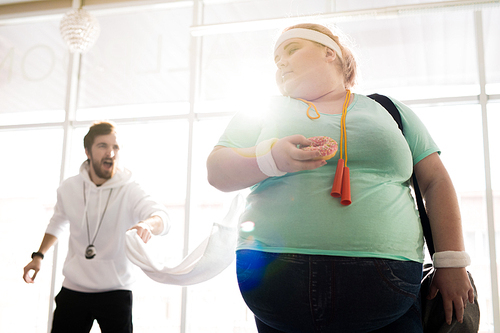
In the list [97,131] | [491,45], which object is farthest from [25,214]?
[491,45]

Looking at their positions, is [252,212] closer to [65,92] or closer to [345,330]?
[345,330]

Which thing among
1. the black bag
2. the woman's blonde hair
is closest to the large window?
the woman's blonde hair

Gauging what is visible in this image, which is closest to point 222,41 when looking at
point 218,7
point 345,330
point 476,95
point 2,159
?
point 218,7

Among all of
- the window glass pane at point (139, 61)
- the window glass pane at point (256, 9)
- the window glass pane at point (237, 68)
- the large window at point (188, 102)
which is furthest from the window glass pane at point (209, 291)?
the window glass pane at point (256, 9)

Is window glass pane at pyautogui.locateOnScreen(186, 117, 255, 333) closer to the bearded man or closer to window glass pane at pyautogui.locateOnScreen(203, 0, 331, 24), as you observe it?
window glass pane at pyautogui.locateOnScreen(203, 0, 331, 24)

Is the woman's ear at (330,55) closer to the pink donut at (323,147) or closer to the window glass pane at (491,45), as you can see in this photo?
the pink donut at (323,147)

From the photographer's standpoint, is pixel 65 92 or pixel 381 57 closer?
pixel 381 57

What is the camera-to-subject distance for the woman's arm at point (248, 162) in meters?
0.82

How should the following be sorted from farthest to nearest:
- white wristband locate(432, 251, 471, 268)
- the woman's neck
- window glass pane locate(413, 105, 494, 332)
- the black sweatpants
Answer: window glass pane locate(413, 105, 494, 332) < the black sweatpants < the woman's neck < white wristband locate(432, 251, 471, 268)

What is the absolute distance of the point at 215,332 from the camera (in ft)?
13.3

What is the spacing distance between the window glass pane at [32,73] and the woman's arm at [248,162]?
4457mm

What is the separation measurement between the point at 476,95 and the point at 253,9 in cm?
241

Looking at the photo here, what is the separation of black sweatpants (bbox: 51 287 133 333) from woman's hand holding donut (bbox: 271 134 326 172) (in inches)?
77.6

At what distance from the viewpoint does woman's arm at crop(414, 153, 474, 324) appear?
96 cm
